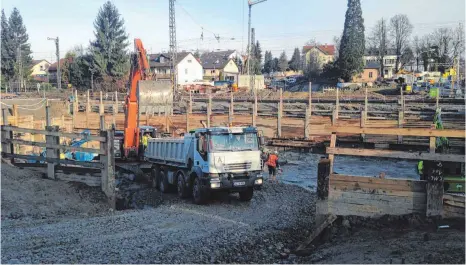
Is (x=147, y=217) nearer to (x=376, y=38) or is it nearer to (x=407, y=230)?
(x=407, y=230)

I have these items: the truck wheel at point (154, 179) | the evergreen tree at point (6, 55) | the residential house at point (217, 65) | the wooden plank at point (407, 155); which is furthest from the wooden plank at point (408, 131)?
the residential house at point (217, 65)

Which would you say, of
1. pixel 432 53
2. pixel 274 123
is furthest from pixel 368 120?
pixel 432 53

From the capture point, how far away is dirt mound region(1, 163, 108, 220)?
996 cm

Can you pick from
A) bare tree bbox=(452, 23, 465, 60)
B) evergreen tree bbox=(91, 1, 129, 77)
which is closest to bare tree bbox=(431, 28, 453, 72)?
bare tree bbox=(452, 23, 465, 60)

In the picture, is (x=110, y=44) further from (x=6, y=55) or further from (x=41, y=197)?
(x=41, y=197)

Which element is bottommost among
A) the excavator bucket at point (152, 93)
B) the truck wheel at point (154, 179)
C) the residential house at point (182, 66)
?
the truck wheel at point (154, 179)

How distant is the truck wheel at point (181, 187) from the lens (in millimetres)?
14216

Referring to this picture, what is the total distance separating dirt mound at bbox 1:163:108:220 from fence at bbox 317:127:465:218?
18.4 feet

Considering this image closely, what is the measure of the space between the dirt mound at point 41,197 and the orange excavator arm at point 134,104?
6519 millimetres

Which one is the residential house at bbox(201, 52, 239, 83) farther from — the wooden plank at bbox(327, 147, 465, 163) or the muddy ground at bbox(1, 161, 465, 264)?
the wooden plank at bbox(327, 147, 465, 163)

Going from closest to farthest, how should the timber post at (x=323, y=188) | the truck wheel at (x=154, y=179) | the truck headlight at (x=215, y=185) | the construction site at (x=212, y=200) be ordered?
1. the construction site at (x=212, y=200)
2. the timber post at (x=323, y=188)
3. the truck headlight at (x=215, y=185)
4. the truck wheel at (x=154, y=179)

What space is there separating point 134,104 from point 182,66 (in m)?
68.3

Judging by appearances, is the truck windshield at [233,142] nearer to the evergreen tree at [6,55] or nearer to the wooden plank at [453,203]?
the wooden plank at [453,203]

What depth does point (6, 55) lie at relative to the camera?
7119cm
